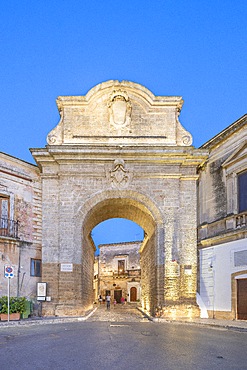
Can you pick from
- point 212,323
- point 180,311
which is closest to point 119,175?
point 180,311

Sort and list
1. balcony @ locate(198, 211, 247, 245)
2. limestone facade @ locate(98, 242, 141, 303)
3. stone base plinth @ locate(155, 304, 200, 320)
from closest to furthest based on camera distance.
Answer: balcony @ locate(198, 211, 247, 245), stone base plinth @ locate(155, 304, 200, 320), limestone facade @ locate(98, 242, 141, 303)

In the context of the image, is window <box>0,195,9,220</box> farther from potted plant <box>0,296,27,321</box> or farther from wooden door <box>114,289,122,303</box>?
wooden door <box>114,289,122,303</box>

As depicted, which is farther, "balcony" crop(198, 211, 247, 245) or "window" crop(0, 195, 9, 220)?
"window" crop(0, 195, 9, 220)

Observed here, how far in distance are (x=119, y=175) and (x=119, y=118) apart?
286cm

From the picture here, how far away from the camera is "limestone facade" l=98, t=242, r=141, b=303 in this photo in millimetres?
53125

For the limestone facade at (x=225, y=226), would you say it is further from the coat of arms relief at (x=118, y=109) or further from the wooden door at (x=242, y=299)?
the coat of arms relief at (x=118, y=109)

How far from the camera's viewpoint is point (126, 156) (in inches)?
837

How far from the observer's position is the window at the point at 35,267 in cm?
2125

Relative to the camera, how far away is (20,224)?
21.1 meters

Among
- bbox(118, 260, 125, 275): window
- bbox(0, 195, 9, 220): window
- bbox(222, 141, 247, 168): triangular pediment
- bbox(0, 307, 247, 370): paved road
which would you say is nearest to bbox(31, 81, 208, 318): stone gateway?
bbox(222, 141, 247, 168): triangular pediment

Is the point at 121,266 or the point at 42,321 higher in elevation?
the point at 121,266

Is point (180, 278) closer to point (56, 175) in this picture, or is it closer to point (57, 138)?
point (56, 175)

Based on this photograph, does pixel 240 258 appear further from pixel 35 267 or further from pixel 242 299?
pixel 35 267

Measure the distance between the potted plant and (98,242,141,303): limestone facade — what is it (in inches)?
1375
